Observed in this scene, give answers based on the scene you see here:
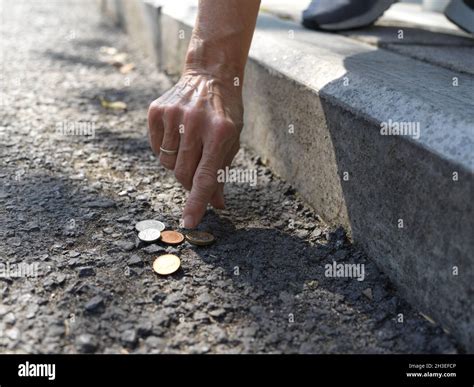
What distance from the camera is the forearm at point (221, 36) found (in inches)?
73.1

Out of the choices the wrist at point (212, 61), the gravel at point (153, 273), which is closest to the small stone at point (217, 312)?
the gravel at point (153, 273)

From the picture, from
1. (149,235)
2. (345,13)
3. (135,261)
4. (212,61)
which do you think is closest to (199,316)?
(135,261)

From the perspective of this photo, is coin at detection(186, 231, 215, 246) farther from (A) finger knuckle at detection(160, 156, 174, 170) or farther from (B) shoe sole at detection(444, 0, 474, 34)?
(B) shoe sole at detection(444, 0, 474, 34)

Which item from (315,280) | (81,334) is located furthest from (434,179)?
(81,334)

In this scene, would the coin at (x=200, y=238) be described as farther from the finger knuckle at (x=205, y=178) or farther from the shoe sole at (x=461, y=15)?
the shoe sole at (x=461, y=15)

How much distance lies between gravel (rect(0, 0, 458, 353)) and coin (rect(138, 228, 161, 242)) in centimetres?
3

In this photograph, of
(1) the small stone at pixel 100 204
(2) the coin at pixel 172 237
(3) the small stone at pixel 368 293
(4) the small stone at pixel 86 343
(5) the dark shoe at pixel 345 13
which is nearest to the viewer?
(4) the small stone at pixel 86 343

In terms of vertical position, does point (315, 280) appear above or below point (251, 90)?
below

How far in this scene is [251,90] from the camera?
97.1 inches

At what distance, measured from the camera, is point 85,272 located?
1607 millimetres

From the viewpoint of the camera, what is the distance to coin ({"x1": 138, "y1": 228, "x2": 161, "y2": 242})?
178 cm

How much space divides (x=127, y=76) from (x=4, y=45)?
1.15 m

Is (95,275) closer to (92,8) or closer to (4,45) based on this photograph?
(4,45)

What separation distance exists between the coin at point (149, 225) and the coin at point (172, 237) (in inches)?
2.0
